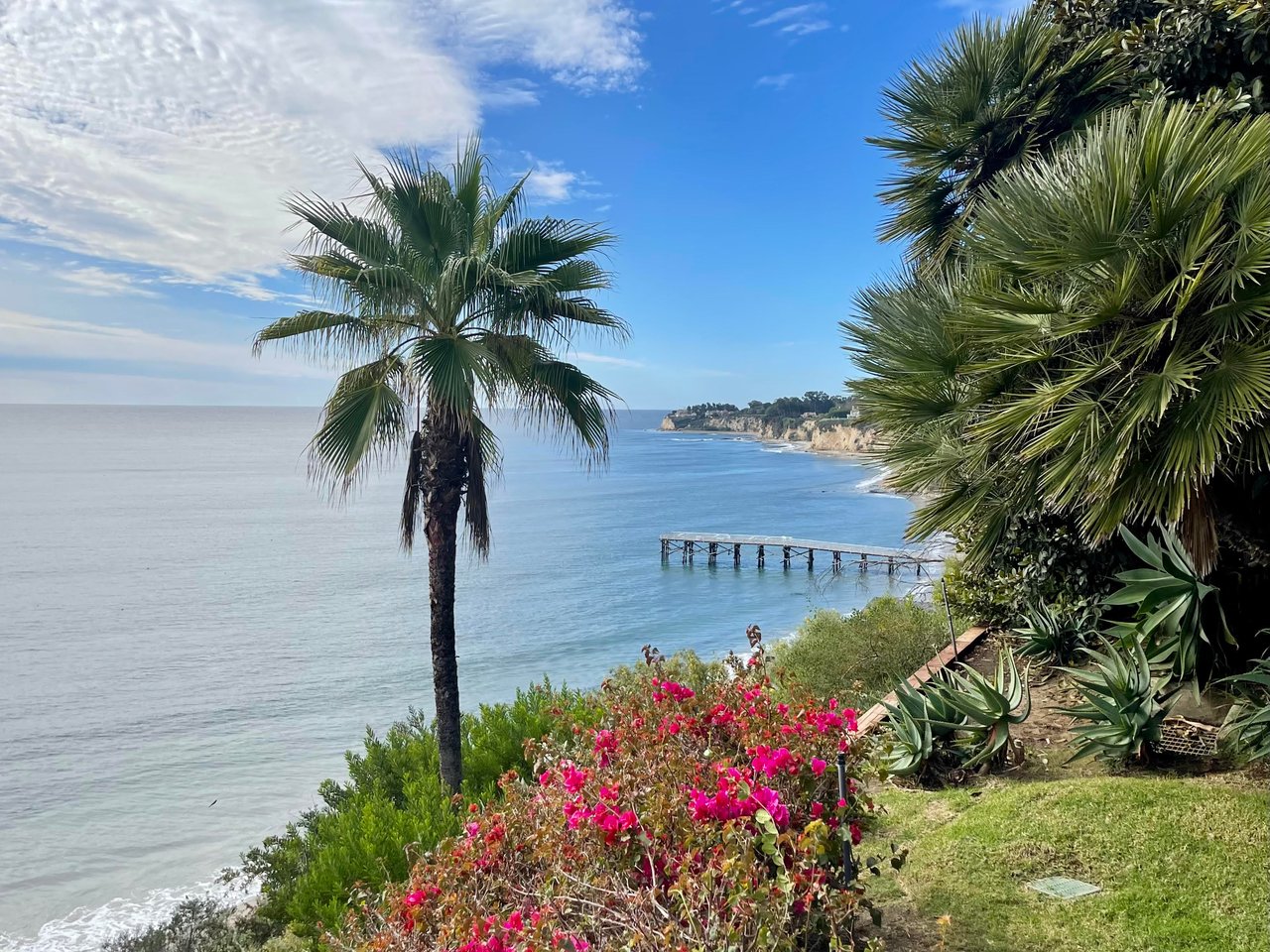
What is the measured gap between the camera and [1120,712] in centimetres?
511

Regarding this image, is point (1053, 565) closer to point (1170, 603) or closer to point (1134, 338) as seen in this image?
point (1170, 603)

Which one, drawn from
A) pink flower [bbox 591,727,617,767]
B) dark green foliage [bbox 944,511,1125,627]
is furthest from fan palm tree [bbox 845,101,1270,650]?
pink flower [bbox 591,727,617,767]

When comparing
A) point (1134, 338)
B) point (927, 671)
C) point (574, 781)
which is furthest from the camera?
point (927, 671)

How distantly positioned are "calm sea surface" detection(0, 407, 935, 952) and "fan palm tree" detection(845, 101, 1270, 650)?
15.0m

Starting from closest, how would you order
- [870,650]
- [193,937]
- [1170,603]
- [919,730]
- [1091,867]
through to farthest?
[1091,867], [1170,603], [919,730], [193,937], [870,650]

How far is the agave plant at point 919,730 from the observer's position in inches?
214

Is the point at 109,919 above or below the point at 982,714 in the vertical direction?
below

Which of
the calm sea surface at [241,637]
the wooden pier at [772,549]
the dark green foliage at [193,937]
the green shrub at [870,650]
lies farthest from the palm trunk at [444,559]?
the wooden pier at [772,549]

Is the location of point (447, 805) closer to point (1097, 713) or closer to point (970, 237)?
point (1097, 713)

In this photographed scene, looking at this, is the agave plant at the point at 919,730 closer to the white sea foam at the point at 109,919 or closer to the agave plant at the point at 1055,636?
the agave plant at the point at 1055,636

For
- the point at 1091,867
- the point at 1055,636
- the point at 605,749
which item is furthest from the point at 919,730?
the point at 605,749

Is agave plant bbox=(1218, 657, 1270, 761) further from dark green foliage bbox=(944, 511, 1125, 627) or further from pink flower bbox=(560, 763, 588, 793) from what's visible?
Answer: pink flower bbox=(560, 763, 588, 793)

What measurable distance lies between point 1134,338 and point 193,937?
1008cm

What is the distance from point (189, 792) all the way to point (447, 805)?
13.6m
